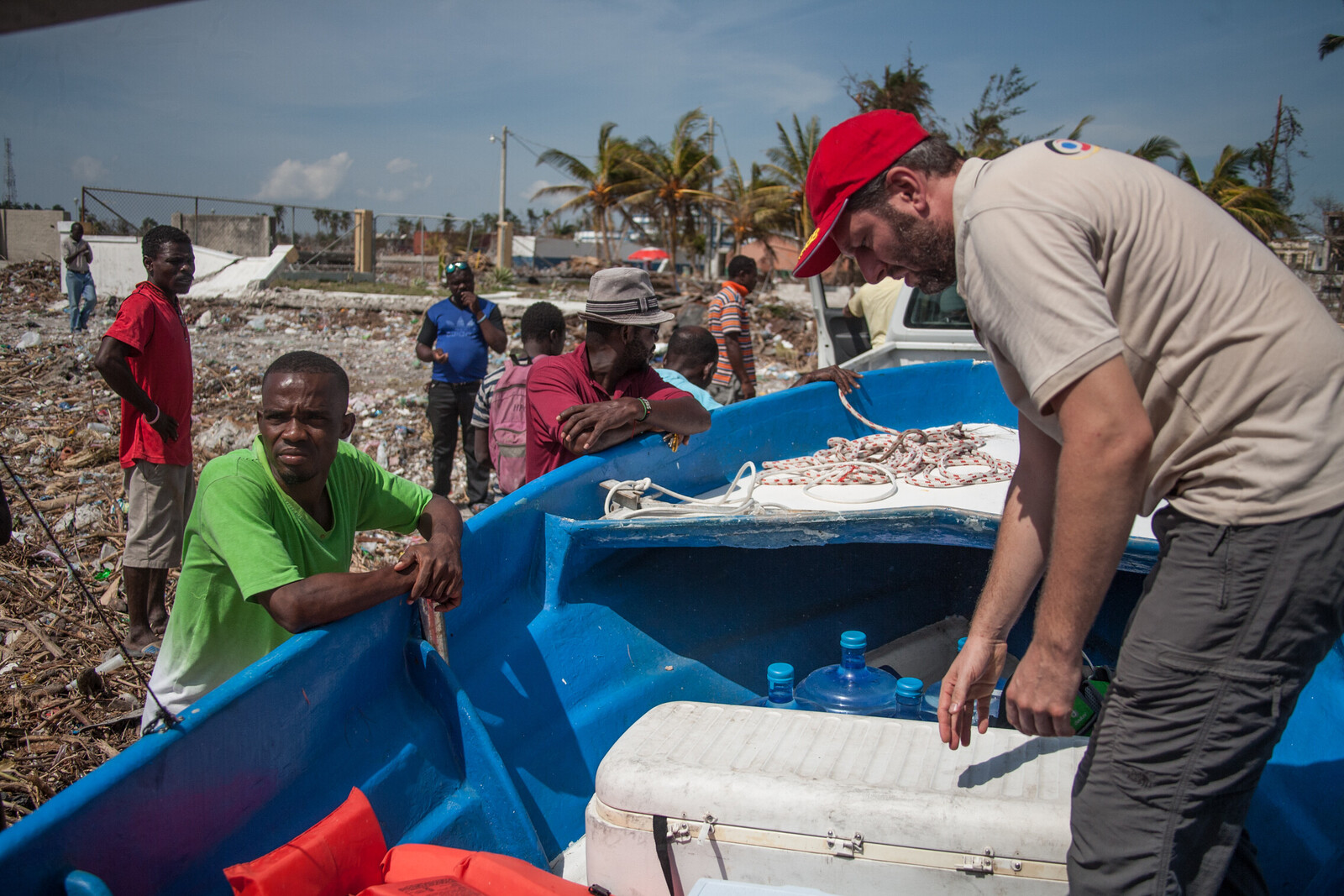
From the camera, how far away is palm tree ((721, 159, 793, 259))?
94.7 ft

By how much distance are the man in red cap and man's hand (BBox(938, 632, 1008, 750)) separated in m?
0.18

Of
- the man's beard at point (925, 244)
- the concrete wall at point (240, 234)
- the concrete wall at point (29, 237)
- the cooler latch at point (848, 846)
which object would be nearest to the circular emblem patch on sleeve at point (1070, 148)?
the man's beard at point (925, 244)

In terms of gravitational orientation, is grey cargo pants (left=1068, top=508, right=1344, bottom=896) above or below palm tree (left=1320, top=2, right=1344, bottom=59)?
below

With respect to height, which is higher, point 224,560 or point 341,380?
point 341,380

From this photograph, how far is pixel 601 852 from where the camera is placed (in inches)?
72.0

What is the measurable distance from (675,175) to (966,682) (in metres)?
30.0

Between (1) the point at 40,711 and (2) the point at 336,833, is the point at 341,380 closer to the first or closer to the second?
(2) the point at 336,833

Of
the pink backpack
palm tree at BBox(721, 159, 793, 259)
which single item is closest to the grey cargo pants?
the pink backpack

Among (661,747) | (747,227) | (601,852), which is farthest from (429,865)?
(747,227)

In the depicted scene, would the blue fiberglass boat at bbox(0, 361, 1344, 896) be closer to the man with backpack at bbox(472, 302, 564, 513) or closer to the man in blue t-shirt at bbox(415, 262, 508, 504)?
the man with backpack at bbox(472, 302, 564, 513)

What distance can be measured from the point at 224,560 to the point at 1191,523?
6.25ft

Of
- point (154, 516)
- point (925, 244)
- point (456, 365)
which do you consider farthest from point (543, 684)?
point (456, 365)

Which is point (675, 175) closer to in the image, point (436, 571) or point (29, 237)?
point (29, 237)

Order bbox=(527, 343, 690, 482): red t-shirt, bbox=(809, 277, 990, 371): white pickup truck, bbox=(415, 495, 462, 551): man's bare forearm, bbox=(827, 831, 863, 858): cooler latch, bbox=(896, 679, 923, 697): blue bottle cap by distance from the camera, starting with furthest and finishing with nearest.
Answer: bbox=(809, 277, 990, 371): white pickup truck < bbox=(527, 343, 690, 482): red t-shirt < bbox=(896, 679, 923, 697): blue bottle cap < bbox=(415, 495, 462, 551): man's bare forearm < bbox=(827, 831, 863, 858): cooler latch
